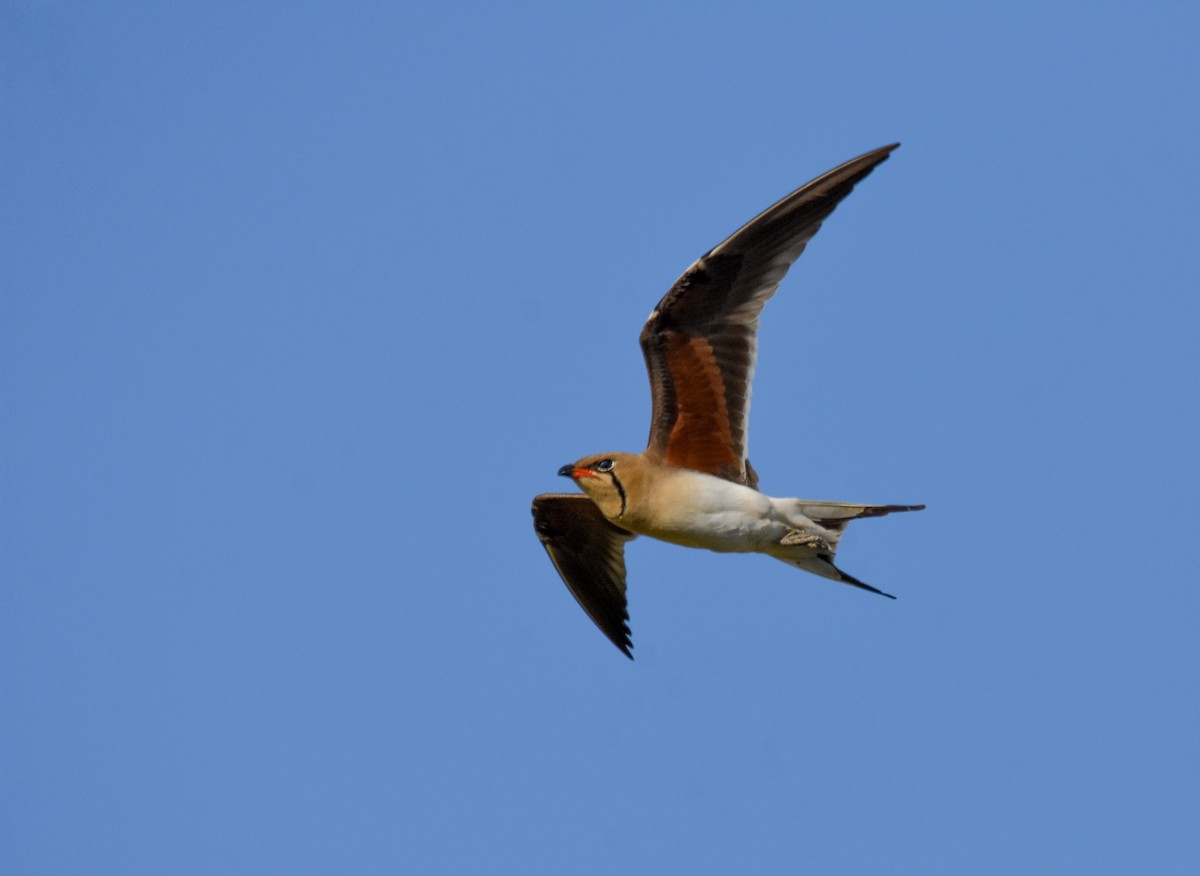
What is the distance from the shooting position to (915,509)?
11367 millimetres

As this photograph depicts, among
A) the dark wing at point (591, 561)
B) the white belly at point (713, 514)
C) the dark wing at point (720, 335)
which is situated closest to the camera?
the dark wing at point (720, 335)

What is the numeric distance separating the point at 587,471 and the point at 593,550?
1.87 m

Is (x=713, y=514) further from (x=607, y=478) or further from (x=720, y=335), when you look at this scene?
(x=720, y=335)

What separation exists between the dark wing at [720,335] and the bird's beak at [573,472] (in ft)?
1.83

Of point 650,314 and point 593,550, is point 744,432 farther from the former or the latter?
point 593,550

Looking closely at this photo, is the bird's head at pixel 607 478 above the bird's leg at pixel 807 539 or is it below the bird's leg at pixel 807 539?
above

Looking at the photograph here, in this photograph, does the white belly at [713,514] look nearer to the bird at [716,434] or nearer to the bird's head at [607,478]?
the bird at [716,434]

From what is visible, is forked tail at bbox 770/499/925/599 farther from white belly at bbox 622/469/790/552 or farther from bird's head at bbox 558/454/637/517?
bird's head at bbox 558/454/637/517

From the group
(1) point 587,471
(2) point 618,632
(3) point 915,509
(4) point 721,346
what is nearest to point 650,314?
(4) point 721,346

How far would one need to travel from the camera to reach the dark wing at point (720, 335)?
11.7 metres

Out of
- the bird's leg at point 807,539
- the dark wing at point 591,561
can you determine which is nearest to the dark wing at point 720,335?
the bird's leg at point 807,539

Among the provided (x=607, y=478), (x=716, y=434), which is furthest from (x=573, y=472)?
(x=716, y=434)

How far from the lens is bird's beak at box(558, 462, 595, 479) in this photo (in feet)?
40.8

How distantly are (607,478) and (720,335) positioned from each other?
1455 mm
